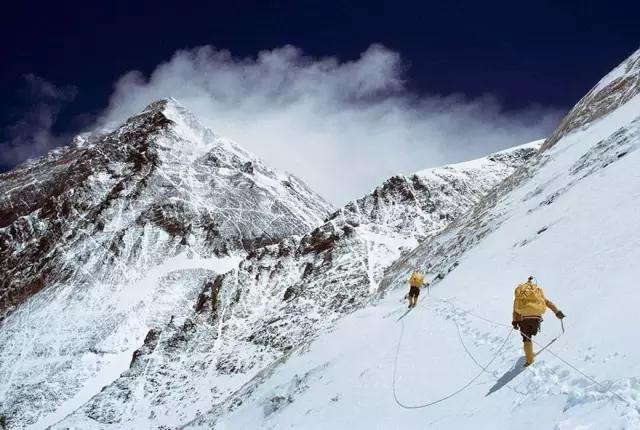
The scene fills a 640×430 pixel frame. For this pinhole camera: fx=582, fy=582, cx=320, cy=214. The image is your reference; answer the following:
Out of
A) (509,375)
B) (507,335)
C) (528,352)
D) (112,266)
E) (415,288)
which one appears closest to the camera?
(528,352)

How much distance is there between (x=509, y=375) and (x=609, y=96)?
117 ft

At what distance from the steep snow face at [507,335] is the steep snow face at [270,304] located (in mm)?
19600

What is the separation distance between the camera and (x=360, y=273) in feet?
244

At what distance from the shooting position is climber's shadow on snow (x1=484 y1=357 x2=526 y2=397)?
1336 centimetres

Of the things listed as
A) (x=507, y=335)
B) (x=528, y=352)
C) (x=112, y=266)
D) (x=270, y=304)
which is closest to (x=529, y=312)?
(x=528, y=352)

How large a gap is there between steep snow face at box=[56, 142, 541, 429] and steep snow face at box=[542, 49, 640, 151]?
7.63 metres

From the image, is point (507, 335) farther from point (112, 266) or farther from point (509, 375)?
point (112, 266)

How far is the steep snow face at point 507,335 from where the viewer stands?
457 inches

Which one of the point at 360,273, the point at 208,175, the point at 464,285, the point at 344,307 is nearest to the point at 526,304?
the point at 464,285

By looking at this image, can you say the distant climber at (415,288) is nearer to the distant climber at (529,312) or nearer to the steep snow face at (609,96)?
the distant climber at (529,312)

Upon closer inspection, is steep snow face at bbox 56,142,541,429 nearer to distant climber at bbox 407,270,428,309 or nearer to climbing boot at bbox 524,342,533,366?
distant climber at bbox 407,270,428,309

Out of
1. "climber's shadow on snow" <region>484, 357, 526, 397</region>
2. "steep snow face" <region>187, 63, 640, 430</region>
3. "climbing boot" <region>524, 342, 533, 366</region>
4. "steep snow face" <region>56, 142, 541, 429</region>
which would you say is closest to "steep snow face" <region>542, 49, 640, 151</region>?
"steep snow face" <region>187, 63, 640, 430</region>

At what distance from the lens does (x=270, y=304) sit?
3772 inches

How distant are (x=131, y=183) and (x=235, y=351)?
130223 millimetres
